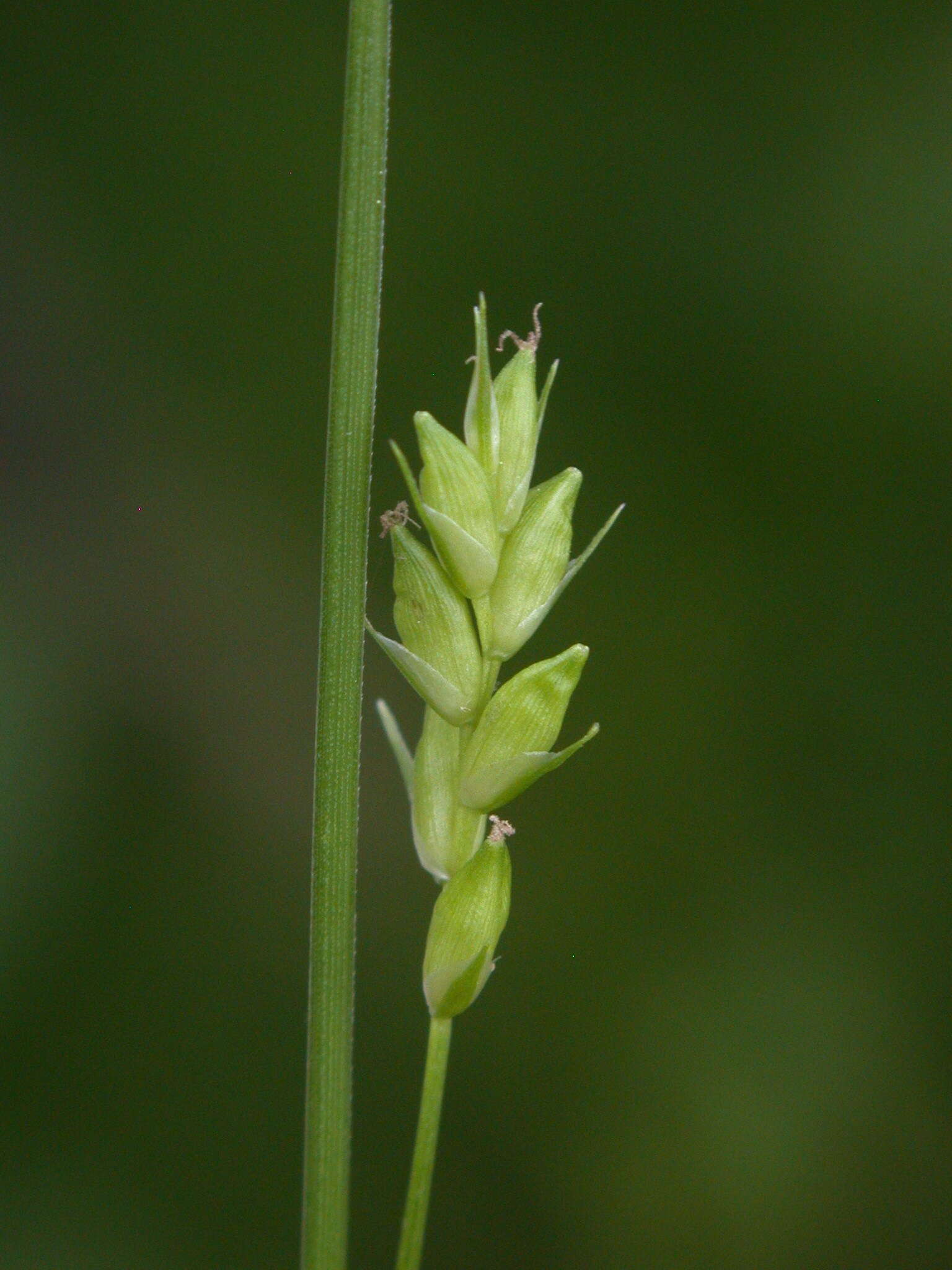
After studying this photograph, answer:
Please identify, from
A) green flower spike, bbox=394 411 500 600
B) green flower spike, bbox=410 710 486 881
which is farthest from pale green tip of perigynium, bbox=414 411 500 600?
green flower spike, bbox=410 710 486 881

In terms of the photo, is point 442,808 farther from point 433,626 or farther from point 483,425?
point 483,425

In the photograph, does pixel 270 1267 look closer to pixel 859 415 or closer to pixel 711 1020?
pixel 711 1020

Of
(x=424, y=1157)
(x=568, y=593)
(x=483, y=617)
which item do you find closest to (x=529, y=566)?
(x=483, y=617)

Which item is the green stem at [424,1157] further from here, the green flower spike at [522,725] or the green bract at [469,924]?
the green flower spike at [522,725]

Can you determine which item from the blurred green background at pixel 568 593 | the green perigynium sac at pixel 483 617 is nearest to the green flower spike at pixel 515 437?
the green perigynium sac at pixel 483 617

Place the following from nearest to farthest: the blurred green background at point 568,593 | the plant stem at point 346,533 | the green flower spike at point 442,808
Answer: the plant stem at point 346,533 → the green flower spike at point 442,808 → the blurred green background at point 568,593

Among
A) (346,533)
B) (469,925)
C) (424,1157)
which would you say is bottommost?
(424,1157)

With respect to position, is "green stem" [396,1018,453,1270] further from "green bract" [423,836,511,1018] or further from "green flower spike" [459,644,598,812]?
"green flower spike" [459,644,598,812]
